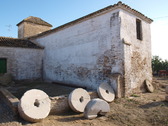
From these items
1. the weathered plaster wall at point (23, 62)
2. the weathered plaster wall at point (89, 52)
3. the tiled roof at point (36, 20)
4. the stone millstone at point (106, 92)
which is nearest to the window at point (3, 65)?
the weathered plaster wall at point (23, 62)

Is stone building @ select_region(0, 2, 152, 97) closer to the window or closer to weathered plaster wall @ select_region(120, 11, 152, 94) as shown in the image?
weathered plaster wall @ select_region(120, 11, 152, 94)

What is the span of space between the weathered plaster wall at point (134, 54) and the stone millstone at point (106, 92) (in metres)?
1.04

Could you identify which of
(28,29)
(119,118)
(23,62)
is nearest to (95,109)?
(119,118)

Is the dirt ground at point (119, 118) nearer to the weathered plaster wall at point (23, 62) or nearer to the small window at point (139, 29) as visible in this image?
the small window at point (139, 29)

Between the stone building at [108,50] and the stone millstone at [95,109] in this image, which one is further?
the stone building at [108,50]

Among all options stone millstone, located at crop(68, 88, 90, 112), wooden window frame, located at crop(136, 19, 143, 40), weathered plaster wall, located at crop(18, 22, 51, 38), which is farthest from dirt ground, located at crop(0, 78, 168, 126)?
weathered plaster wall, located at crop(18, 22, 51, 38)

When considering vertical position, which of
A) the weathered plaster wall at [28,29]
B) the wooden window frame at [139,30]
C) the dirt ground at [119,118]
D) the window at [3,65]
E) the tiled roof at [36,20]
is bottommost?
the dirt ground at [119,118]

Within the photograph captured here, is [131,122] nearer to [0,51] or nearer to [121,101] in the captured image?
[121,101]

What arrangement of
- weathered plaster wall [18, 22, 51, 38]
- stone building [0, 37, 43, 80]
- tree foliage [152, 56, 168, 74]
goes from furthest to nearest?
tree foliage [152, 56, 168, 74] → weathered plaster wall [18, 22, 51, 38] → stone building [0, 37, 43, 80]

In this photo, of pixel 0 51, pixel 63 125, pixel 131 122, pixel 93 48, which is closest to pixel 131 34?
pixel 93 48

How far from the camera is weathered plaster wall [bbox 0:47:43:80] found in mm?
11507

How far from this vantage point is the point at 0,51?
11.1 m

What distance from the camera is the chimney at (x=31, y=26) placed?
17812mm

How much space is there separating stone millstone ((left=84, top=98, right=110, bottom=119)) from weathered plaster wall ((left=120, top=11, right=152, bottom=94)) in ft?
8.61
